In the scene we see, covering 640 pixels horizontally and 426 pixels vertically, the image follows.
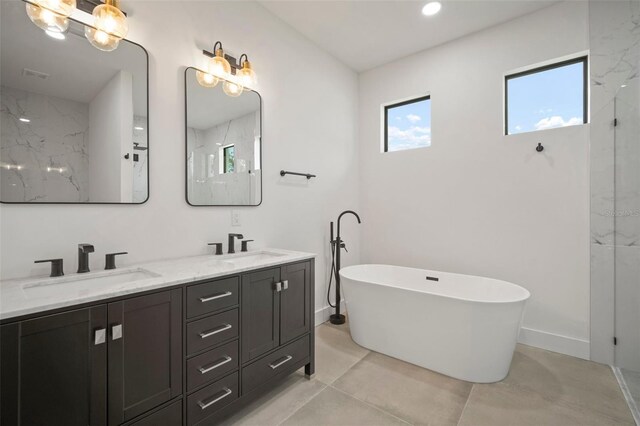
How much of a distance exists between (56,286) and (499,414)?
249 cm

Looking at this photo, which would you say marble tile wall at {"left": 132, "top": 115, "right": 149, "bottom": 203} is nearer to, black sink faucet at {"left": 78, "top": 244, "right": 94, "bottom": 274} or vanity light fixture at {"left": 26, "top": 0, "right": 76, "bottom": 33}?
black sink faucet at {"left": 78, "top": 244, "right": 94, "bottom": 274}

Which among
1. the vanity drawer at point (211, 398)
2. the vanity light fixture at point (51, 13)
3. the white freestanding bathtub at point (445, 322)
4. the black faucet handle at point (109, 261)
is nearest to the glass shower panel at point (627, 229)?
the white freestanding bathtub at point (445, 322)

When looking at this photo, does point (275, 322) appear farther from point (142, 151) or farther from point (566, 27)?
point (566, 27)

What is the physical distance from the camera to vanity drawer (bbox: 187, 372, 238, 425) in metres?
1.44

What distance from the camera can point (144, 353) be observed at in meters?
1.26

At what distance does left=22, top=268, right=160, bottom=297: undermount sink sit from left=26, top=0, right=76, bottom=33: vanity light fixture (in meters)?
1.25

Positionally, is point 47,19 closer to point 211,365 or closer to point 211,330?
point 211,330

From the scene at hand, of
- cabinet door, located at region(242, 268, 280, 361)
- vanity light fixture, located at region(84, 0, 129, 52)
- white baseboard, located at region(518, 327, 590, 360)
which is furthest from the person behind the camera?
white baseboard, located at region(518, 327, 590, 360)

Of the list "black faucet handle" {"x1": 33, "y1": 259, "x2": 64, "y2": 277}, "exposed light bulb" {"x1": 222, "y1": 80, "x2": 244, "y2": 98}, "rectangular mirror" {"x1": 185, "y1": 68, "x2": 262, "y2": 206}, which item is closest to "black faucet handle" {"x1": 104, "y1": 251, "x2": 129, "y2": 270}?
"black faucet handle" {"x1": 33, "y1": 259, "x2": 64, "y2": 277}

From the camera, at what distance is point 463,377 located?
2.11 m

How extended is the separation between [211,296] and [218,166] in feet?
3.52

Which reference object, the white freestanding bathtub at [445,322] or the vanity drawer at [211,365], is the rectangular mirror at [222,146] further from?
the white freestanding bathtub at [445,322]

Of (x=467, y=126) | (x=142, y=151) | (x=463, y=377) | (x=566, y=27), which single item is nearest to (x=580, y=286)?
(x=463, y=377)

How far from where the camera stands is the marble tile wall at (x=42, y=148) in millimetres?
1358
